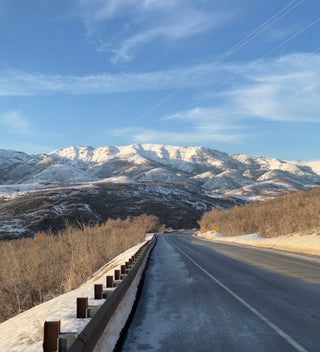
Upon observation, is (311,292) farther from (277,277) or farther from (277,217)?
(277,217)

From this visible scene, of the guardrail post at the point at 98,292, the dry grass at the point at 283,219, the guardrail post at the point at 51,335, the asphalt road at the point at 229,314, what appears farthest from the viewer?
the dry grass at the point at 283,219

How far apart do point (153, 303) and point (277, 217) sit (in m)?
37.5

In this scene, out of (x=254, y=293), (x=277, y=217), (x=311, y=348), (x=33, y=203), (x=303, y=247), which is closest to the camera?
(x=311, y=348)

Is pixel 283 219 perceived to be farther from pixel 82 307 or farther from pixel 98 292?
pixel 82 307

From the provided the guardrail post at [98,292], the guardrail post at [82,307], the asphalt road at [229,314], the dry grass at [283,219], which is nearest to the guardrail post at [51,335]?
the asphalt road at [229,314]

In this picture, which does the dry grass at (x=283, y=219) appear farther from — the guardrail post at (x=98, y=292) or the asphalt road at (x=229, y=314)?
the guardrail post at (x=98, y=292)

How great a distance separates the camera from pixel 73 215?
127 metres

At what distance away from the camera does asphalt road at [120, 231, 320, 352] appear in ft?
21.6

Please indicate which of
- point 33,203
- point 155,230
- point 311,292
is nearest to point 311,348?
point 311,292

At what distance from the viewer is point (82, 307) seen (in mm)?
7070

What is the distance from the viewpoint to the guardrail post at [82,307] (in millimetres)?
6984

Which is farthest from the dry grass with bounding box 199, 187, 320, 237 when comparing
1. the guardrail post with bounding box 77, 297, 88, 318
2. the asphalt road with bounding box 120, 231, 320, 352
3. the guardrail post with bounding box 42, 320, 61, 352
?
the guardrail post with bounding box 42, 320, 61, 352

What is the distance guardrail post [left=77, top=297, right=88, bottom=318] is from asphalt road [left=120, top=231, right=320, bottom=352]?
0.73 meters

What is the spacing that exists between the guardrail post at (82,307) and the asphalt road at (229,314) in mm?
730
